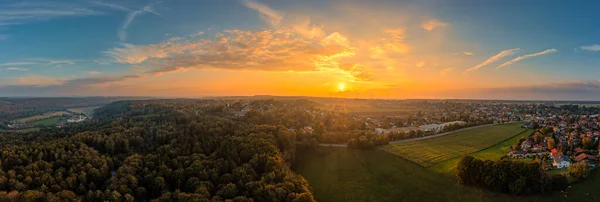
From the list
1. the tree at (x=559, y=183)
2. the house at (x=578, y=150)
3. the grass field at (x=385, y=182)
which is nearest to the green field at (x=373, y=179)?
the grass field at (x=385, y=182)

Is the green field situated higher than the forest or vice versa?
the forest

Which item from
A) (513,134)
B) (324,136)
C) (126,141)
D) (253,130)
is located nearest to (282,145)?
(253,130)

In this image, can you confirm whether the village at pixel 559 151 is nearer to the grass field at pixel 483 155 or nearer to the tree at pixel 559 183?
the grass field at pixel 483 155

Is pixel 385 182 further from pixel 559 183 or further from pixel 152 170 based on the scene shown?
pixel 152 170

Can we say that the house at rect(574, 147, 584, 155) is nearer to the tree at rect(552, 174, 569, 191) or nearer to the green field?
the tree at rect(552, 174, 569, 191)

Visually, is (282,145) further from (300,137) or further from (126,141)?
(126,141)

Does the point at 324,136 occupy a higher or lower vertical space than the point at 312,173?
higher

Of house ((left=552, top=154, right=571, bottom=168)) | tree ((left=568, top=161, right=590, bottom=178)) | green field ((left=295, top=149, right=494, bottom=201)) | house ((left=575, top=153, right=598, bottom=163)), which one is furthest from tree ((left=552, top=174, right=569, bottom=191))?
house ((left=575, top=153, right=598, bottom=163))
